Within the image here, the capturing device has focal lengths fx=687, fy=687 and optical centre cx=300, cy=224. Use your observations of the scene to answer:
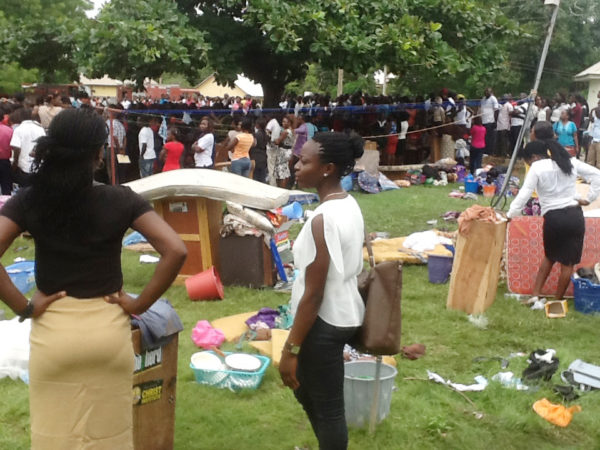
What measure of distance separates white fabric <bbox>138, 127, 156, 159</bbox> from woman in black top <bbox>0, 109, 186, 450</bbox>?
36.9ft

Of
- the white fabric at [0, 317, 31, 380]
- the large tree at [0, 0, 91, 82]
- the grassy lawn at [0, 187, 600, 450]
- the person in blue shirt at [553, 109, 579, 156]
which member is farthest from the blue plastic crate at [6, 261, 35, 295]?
the person in blue shirt at [553, 109, 579, 156]

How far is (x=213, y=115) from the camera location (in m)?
16.4

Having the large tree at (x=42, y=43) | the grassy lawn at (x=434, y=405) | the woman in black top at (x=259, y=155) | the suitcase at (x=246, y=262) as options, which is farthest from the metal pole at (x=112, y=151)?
the grassy lawn at (x=434, y=405)

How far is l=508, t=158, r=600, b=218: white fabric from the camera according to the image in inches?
268

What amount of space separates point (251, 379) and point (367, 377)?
0.90 meters

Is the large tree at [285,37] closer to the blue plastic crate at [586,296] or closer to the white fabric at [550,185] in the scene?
the white fabric at [550,185]

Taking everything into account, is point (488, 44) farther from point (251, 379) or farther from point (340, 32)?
point (251, 379)

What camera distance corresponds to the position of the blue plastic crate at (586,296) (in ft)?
23.5

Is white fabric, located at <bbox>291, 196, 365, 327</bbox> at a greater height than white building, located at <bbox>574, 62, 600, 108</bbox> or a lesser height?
lesser

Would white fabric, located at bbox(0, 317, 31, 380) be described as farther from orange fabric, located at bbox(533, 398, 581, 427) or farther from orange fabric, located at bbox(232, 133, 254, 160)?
orange fabric, located at bbox(232, 133, 254, 160)

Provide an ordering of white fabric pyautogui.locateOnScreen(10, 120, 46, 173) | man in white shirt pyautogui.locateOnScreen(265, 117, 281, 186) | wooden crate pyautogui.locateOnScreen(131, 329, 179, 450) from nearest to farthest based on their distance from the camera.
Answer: wooden crate pyautogui.locateOnScreen(131, 329, 179, 450) → white fabric pyautogui.locateOnScreen(10, 120, 46, 173) → man in white shirt pyautogui.locateOnScreen(265, 117, 281, 186)

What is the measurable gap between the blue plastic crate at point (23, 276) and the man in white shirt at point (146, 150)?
6.37 metres

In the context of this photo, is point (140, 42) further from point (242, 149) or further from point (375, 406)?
point (375, 406)

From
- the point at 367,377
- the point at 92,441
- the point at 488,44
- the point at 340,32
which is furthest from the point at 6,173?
the point at 488,44
